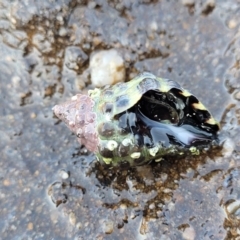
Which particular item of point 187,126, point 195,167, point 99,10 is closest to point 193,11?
point 99,10

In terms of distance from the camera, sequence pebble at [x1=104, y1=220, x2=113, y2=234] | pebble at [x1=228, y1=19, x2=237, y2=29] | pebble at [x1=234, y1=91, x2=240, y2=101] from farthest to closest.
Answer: pebble at [x1=228, y1=19, x2=237, y2=29]
pebble at [x1=234, y1=91, x2=240, y2=101]
pebble at [x1=104, y1=220, x2=113, y2=234]

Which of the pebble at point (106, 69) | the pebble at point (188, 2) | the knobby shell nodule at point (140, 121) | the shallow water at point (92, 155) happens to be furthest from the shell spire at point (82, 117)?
the pebble at point (188, 2)

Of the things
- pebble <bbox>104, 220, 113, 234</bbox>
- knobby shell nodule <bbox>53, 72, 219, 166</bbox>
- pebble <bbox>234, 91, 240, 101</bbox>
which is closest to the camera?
knobby shell nodule <bbox>53, 72, 219, 166</bbox>

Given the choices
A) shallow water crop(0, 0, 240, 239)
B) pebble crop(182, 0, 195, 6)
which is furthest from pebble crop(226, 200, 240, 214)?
pebble crop(182, 0, 195, 6)

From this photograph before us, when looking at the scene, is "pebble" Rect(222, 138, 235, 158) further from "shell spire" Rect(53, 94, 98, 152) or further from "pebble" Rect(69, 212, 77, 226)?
"pebble" Rect(69, 212, 77, 226)

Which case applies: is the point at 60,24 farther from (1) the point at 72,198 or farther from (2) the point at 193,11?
(1) the point at 72,198

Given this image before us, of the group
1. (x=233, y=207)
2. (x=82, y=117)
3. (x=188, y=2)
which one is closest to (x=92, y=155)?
(x=82, y=117)
